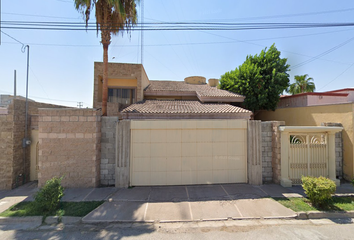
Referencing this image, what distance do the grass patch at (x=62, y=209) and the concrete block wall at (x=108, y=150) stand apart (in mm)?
1524

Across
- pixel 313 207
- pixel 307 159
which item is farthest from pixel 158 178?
pixel 307 159

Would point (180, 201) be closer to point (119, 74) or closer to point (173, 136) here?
point (173, 136)

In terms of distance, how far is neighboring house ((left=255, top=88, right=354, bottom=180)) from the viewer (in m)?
7.47

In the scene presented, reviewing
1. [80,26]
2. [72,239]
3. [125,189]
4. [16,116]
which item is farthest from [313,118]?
[16,116]

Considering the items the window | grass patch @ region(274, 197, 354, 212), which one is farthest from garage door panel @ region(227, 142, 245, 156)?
the window

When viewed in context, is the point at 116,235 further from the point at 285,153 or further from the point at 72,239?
the point at 285,153

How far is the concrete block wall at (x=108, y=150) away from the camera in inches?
276

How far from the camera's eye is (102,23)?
26.1ft

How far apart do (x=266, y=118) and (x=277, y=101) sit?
2.27m

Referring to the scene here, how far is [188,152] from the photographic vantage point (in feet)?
23.6

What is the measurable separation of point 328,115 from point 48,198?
12.8 meters

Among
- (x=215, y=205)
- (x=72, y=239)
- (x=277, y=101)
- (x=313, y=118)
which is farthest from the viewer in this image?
(x=277, y=101)

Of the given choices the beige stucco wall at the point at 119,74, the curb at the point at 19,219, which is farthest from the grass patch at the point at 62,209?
the beige stucco wall at the point at 119,74

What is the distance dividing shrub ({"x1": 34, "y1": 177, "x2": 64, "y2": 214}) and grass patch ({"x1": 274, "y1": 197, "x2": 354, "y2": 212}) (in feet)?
24.4
